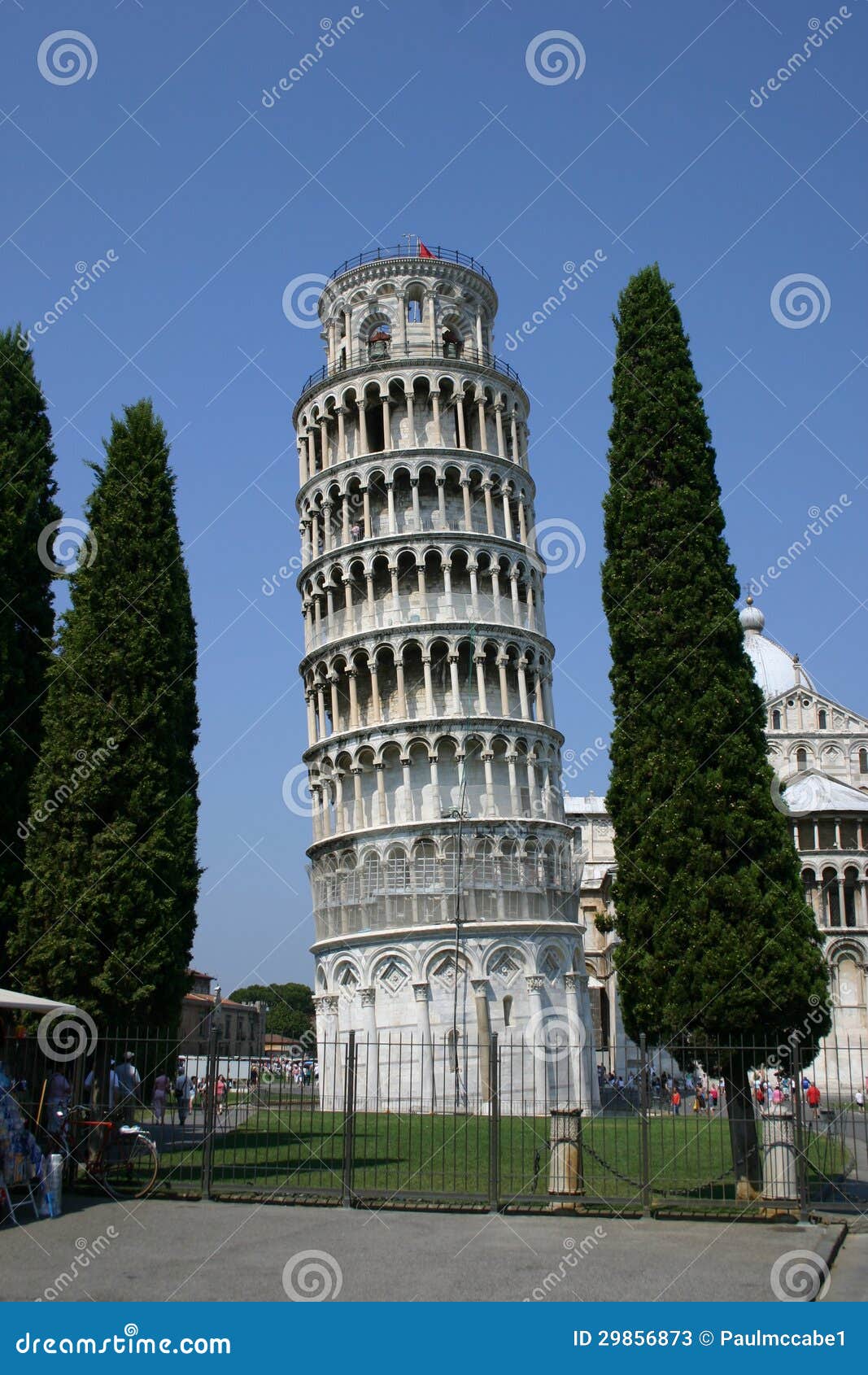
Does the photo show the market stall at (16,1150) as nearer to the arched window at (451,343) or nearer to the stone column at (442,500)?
the stone column at (442,500)

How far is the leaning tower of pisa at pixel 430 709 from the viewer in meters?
41.7

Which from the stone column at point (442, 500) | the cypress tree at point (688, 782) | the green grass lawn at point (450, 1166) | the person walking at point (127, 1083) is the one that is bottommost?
the green grass lawn at point (450, 1166)

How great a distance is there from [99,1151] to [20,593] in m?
12.0

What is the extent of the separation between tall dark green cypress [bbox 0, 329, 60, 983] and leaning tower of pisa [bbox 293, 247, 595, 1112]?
2061 centimetres

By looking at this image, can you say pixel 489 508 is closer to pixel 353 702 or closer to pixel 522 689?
pixel 522 689

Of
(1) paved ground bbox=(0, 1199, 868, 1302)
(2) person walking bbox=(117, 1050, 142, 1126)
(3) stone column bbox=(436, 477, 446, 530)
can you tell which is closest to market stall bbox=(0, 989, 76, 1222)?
(1) paved ground bbox=(0, 1199, 868, 1302)

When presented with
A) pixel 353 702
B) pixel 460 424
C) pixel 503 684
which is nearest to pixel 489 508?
pixel 460 424

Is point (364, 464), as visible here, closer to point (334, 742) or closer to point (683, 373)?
point (334, 742)

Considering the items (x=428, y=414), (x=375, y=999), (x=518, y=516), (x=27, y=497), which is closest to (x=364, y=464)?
(x=428, y=414)

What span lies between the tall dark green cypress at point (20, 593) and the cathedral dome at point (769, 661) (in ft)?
197

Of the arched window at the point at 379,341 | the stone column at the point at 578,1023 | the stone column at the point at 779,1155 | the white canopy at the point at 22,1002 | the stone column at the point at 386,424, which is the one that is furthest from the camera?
the arched window at the point at 379,341

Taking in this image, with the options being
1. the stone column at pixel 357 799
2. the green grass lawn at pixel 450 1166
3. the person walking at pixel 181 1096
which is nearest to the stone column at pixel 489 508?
the stone column at pixel 357 799

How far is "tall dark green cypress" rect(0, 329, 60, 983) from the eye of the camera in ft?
73.6

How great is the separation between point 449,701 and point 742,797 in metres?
26.3
